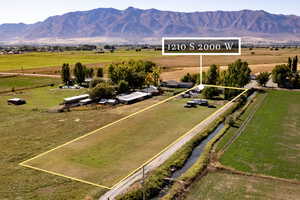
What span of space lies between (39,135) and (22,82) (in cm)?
4364

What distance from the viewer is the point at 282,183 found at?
19.5 meters

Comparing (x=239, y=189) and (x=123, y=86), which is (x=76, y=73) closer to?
(x=123, y=86)

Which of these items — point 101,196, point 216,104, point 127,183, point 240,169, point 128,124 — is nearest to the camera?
point 101,196

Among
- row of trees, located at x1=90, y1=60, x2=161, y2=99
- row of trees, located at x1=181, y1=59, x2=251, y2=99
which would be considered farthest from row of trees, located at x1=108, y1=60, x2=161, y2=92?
Result: row of trees, located at x1=181, y1=59, x2=251, y2=99

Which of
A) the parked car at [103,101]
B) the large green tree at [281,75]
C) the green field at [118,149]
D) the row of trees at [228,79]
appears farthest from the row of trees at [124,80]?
the large green tree at [281,75]

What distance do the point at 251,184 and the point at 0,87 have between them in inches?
2329

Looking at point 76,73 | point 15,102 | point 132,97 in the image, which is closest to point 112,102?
point 132,97

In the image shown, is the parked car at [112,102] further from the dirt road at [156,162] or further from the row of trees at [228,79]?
the dirt road at [156,162]

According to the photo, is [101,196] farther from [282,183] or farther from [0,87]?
[0,87]

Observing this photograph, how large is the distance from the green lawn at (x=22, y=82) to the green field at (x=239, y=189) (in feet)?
176

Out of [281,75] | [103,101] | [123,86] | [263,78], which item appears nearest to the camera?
[103,101]

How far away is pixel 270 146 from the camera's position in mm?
26125

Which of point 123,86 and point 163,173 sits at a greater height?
point 123,86

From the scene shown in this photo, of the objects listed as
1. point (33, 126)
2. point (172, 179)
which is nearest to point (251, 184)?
point (172, 179)
